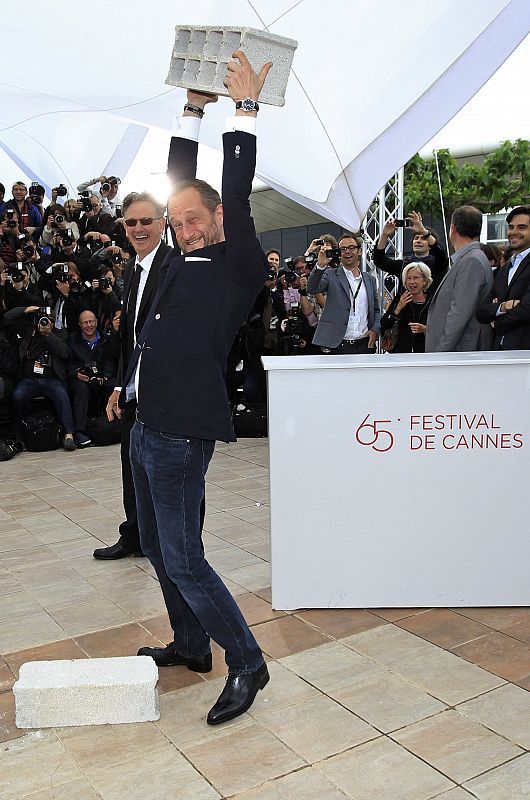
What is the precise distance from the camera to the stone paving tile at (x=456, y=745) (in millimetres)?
2408

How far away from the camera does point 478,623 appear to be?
3.41 meters

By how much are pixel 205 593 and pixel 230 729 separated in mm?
452

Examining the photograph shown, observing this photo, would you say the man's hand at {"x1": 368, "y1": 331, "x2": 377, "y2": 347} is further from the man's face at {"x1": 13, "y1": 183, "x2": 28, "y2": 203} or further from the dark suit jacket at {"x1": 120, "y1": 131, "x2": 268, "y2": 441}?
the dark suit jacket at {"x1": 120, "y1": 131, "x2": 268, "y2": 441}

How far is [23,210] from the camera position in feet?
31.4

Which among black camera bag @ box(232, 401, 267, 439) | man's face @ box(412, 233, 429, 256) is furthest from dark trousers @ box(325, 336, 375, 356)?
black camera bag @ box(232, 401, 267, 439)

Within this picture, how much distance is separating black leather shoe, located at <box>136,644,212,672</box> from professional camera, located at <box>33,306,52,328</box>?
4.90 metres

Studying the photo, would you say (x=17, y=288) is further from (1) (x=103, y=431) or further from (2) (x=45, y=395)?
(1) (x=103, y=431)

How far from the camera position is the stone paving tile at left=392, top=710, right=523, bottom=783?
2.41m

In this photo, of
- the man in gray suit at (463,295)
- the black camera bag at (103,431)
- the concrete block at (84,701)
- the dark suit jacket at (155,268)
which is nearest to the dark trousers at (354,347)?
the man in gray suit at (463,295)

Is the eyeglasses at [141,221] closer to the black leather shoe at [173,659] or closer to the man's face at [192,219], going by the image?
the man's face at [192,219]

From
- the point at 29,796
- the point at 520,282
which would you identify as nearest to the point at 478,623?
the point at 29,796

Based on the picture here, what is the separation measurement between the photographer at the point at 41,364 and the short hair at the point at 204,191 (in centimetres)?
519

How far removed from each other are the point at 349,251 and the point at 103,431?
9.17 feet

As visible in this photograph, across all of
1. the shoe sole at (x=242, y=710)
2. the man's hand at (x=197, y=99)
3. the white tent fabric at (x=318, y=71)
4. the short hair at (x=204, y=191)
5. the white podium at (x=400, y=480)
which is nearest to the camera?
the short hair at (x=204, y=191)
